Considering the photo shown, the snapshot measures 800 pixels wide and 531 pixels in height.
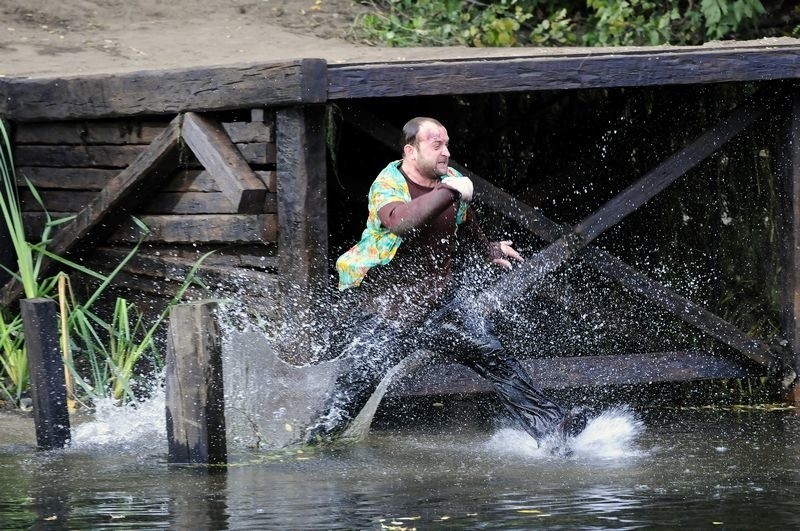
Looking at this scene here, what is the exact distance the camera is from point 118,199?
335 inches

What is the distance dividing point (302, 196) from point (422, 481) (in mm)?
1938

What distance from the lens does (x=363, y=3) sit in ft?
39.1

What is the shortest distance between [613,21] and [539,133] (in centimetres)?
120

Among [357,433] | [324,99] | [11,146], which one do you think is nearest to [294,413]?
[357,433]

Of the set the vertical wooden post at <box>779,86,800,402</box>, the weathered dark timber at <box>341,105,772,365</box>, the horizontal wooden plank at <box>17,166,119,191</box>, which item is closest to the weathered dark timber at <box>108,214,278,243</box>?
the horizontal wooden plank at <box>17,166,119,191</box>

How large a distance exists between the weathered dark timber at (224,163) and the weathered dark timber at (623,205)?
1.57 meters

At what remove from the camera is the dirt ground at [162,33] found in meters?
9.78

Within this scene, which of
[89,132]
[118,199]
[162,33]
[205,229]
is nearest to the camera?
[205,229]

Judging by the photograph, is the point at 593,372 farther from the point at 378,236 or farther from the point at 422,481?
the point at 422,481

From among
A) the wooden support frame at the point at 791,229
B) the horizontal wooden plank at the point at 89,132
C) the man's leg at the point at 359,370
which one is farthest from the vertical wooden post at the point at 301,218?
the wooden support frame at the point at 791,229

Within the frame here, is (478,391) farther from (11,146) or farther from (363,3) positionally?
(363,3)

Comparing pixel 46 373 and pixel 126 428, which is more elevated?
pixel 46 373

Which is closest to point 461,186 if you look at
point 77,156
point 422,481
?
point 422,481

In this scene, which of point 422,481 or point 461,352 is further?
point 461,352
